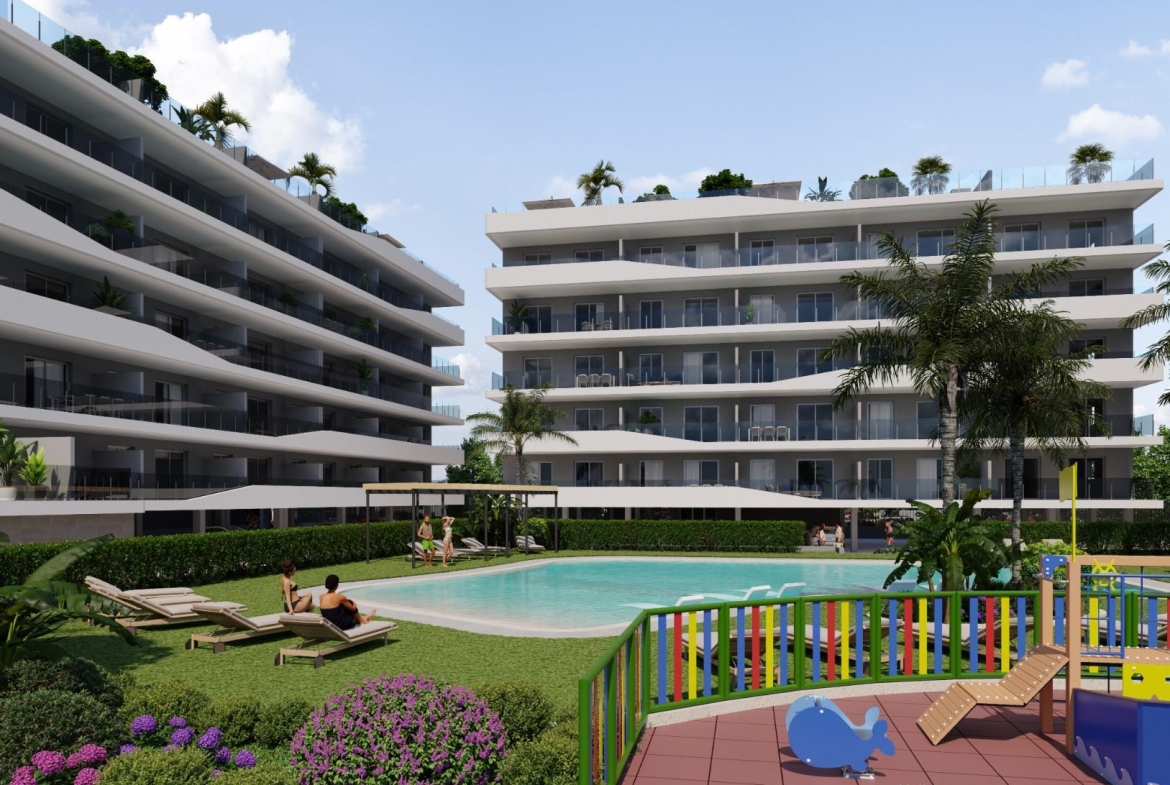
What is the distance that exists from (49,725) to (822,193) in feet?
145

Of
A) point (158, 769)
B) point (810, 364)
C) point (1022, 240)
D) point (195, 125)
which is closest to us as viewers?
point (158, 769)

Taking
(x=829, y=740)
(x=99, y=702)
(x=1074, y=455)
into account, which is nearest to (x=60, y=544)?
(x=99, y=702)

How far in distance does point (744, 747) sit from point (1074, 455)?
41689mm

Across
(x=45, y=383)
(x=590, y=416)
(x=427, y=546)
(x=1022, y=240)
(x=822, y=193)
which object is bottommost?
(x=427, y=546)

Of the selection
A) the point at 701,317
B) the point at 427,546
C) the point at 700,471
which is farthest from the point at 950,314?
the point at 700,471

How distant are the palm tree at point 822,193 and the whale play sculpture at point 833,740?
41.8 meters

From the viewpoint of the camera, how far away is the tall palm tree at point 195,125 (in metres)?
36.7

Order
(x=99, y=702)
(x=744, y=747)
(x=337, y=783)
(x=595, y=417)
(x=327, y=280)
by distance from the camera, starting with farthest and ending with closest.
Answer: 1. (x=595, y=417)
2. (x=327, y=280)
3. (x=99, y=702)
4. (x=744, y=747)
5. (x=337, y=783)

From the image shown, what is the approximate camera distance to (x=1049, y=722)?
9633mm

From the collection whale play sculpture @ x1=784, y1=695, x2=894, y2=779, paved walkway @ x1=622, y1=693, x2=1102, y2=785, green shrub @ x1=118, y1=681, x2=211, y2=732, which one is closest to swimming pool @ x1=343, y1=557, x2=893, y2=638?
paved walkway @ x1=622, y1=693, x2=1102, y2=785

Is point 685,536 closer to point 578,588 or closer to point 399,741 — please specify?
point 578,588

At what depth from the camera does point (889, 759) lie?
870 cm

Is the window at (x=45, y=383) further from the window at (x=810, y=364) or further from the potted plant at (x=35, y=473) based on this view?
the window at (x=810, y=364)

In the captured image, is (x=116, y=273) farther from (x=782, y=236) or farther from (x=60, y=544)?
(x=782, y=236)
